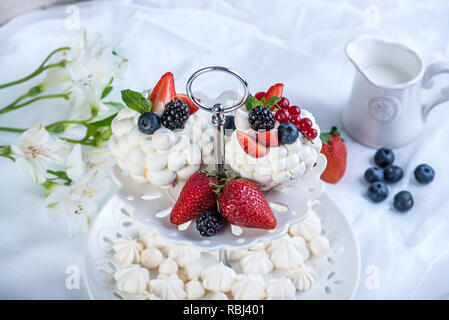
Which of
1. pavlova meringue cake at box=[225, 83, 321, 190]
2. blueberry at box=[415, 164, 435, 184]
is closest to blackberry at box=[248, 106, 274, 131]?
pavlova meringue cake at box=[225, 83, 321, 190]

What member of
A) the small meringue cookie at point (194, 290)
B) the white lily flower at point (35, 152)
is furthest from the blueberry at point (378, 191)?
the white lily flower at point (35, 152)

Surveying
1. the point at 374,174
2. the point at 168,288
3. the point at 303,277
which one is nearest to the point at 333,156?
the point at 374,174

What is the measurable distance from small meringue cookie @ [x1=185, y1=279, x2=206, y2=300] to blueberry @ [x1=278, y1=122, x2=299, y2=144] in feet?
1.56

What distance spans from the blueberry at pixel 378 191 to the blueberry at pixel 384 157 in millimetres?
91

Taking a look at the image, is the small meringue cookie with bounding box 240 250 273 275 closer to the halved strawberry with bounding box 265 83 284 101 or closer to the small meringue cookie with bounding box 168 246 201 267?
the small meringue cookie with bounding box 168 246 201 267

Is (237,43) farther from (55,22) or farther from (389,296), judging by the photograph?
(389,296)

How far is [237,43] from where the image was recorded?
78.0 inches

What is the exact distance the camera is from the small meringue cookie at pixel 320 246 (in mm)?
1414

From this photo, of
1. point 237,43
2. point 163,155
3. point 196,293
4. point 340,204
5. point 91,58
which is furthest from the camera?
point 237,43

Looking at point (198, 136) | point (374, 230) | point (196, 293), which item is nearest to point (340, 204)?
point (374, 230)

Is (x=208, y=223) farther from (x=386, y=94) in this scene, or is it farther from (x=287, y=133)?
(x=386, y=94)

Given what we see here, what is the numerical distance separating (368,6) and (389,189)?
2.68 ft

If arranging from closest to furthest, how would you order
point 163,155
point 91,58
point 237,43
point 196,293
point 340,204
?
point 163,155, point 196,293, point 91,58, point 340,204, point 237,43

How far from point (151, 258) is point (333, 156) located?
60 centimetres
